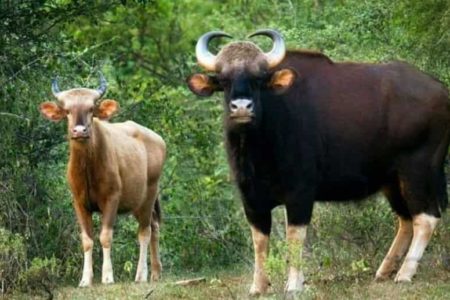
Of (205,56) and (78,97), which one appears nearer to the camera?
(205,56)

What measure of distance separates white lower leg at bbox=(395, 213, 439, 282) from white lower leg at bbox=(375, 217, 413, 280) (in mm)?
407

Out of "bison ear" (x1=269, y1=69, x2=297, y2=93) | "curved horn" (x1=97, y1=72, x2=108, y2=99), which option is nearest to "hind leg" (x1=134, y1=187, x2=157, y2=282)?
"curved horn" (x1=97, y1=72, x2=108, y2=99)

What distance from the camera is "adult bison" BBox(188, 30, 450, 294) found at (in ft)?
45.0

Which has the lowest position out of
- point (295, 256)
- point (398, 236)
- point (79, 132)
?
point (398, 236)

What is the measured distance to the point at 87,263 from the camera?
15.8 m

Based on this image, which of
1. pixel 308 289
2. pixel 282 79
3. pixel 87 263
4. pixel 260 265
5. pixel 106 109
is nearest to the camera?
pixel 308 289

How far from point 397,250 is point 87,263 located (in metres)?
3.29

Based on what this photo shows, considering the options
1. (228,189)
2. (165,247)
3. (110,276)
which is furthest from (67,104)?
(228,189)

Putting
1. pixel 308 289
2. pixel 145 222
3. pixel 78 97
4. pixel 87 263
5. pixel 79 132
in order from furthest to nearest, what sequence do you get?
pixel 145 222
pixel 87 263
pixel 78 97
pixel 79 132
pixel 308 289

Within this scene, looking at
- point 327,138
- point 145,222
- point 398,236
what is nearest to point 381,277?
point 398,236

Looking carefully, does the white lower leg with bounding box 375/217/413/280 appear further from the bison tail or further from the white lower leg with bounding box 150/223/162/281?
the bison tail

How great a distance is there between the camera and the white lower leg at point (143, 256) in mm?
16845

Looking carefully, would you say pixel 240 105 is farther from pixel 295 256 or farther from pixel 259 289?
pixel 259 289

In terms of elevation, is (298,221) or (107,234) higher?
(298,221)
